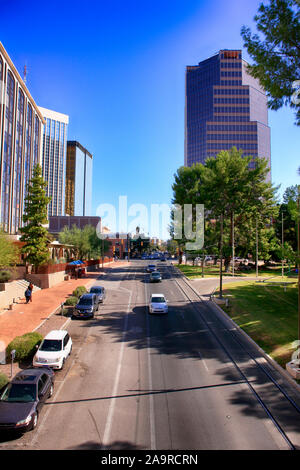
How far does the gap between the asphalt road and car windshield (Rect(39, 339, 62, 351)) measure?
3.61ft

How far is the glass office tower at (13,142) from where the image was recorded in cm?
4688

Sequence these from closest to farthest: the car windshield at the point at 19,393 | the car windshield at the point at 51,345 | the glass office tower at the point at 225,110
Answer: the car windshield at the point at 19,393, the car windshield at the point at 51,345, the glass office tower at the point at 225,110

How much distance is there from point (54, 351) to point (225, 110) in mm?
135711

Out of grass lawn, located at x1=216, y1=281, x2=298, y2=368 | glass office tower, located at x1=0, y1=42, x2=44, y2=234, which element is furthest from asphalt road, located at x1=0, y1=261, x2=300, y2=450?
glass office tower, located at x1=0, y1=42, x2=44, y2=234

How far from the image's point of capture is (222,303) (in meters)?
26.2

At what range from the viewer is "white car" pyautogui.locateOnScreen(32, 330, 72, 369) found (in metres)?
13.2

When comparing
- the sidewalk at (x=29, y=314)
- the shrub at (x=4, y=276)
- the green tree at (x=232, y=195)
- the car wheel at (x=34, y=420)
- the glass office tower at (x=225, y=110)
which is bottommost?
the car wheel at (x=34, y=420)

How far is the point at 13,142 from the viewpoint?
50875 millimetres

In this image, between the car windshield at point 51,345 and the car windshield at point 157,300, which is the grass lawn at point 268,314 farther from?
the car windshield at point 51,345

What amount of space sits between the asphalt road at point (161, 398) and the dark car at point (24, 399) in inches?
16.8

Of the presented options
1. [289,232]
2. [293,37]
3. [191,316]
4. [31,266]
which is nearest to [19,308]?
[31,266]

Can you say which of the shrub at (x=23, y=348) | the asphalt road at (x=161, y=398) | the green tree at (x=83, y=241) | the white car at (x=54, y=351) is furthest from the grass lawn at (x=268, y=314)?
the green tree at (x=83, y=241)

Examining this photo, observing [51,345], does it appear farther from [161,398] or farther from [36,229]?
[36,229]
